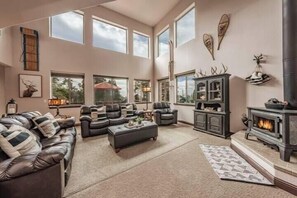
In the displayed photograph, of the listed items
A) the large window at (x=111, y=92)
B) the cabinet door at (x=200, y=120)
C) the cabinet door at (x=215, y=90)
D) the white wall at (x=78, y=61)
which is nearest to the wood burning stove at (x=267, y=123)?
the cabinet door at (x=215, y=90)

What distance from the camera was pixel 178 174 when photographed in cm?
236

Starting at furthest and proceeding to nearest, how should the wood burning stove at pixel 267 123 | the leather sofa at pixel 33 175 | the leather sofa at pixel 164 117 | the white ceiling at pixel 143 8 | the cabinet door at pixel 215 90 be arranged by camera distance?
the white ceiling at pixel 143 8
the leather sofa at pixel 164 117
the cabinet door at pixel 215 90
the wood burning stove at pixel 267 123
the leather sofa at pixel 33 175

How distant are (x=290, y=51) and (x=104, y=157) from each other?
172 inches

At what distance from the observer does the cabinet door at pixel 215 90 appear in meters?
4.43

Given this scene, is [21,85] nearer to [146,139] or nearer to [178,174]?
[146,139]

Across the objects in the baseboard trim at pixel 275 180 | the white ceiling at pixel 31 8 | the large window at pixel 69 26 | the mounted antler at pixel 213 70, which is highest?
the large window at pixel 69 26

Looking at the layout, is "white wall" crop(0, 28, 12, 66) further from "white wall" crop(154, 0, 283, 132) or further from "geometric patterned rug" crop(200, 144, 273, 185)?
"white wall" crop(154, 0, 283, 132)

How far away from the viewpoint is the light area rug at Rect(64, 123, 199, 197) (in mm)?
2240

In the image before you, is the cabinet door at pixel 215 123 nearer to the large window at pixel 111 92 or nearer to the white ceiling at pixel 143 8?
the large window at pixel 111 92

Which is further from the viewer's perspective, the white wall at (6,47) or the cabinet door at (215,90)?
the cabinet door at (215,90)

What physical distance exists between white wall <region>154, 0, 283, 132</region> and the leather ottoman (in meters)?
2.73

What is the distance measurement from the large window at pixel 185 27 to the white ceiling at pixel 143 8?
0.82m

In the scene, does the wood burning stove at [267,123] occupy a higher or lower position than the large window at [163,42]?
lower

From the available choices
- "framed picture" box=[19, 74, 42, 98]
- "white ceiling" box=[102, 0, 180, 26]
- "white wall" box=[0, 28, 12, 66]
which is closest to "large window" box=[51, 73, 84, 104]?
"framed picture" box=[19, 74, 42, 98]
